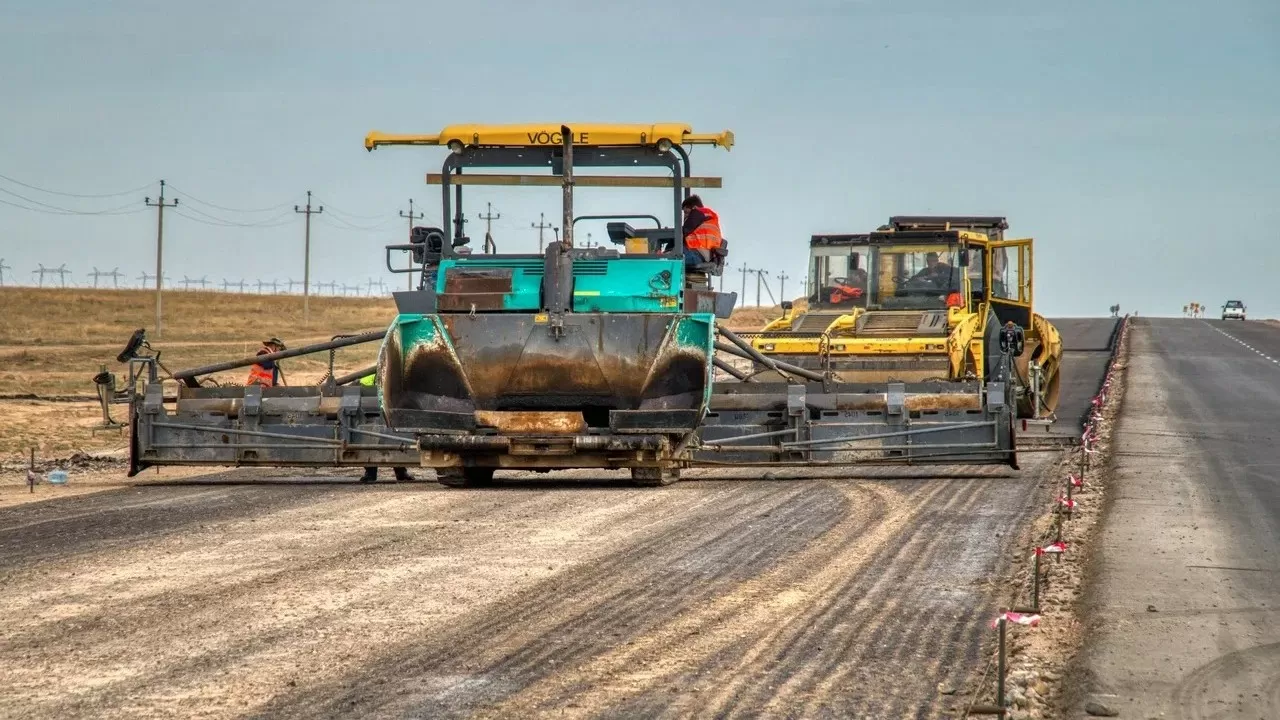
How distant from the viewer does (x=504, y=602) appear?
9562 millimetres

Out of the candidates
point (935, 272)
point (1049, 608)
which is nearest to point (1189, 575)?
point (1049, 608)

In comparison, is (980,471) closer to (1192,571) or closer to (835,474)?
(835,474)

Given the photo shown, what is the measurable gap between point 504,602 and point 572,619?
684 mm

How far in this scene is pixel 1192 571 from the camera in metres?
10.7

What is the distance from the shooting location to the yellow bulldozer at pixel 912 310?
66.2ft

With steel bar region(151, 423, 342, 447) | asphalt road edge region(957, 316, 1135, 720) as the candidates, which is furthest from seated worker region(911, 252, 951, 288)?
steel bar region(151, 423, 342, 447)

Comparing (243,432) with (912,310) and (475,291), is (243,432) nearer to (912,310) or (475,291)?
(475,291)

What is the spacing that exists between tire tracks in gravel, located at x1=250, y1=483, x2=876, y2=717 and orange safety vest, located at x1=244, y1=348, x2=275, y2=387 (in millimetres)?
6370

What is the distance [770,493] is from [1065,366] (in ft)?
99.2

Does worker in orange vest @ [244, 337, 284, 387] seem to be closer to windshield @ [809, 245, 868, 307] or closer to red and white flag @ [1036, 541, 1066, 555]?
windshield @ [809, 245, 868, 307]

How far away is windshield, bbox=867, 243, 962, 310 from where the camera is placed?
21.7 metres

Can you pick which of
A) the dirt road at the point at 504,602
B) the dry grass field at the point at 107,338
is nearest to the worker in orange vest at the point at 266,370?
the dirt road at the point at 504,602

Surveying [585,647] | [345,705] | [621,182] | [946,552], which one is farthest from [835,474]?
[345,705]

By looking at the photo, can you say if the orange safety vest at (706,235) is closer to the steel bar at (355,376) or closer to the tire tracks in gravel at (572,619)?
the tire tracks in gravel at (572,619)
